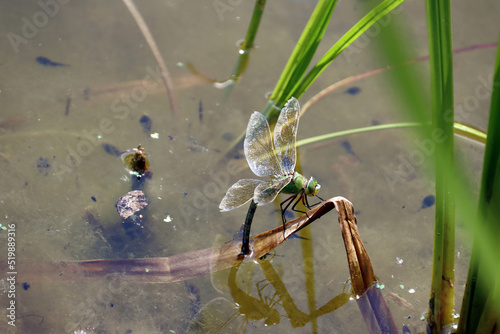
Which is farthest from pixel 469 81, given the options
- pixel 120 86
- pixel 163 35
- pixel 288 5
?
pixel 120 86

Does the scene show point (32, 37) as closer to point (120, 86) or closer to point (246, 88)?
point (120, 86)

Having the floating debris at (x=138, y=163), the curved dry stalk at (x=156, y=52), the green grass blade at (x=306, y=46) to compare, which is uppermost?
the green grass blade at (x=306, y=46)

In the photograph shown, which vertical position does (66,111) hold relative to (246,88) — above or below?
below

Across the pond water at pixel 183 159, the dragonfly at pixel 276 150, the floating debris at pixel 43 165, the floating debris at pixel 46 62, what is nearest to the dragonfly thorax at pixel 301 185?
the dragonfly at pixel 276 150
